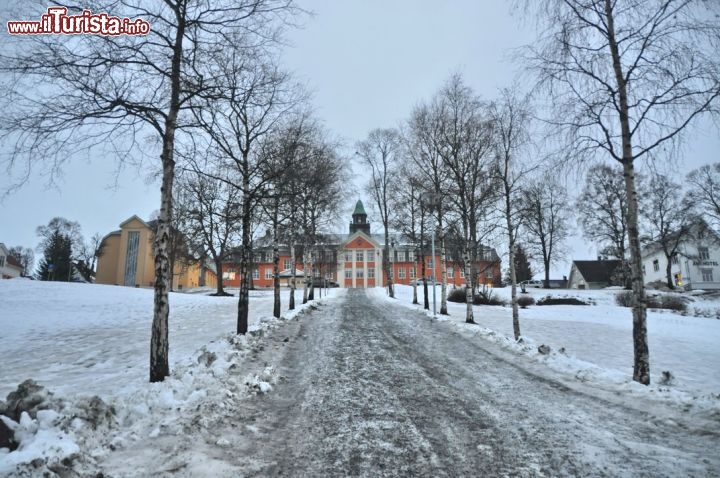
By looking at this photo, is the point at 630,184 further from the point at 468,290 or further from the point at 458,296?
the point at 458,296

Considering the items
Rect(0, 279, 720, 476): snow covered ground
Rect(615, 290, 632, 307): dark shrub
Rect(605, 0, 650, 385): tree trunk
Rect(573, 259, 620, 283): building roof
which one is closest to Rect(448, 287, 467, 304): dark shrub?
Rect(0, 279, 720, 476): snow covered ground

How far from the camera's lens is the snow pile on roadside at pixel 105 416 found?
3289 millimetres

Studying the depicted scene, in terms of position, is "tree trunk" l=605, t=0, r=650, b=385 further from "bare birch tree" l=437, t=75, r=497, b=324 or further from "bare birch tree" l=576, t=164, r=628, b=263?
"bare birch tree" l=576, t=164, r=628, b=263

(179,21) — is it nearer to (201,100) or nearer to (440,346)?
(201,100)

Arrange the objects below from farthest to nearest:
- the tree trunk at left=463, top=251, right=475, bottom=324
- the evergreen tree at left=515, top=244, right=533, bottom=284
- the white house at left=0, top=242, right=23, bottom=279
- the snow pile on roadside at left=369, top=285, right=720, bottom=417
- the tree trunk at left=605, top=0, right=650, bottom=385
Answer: the evergreen tree at left=515, top=244, right=533, bottom=284
the white house at left=0, top=242, right=23, bottom=279
the tree trunk at left=463, top=251, right=475, bottom=324
the tree trunk at left=605, top=0, right=650, bottom=385
the snow pile on roadside at left=369, top=285, right=720, bottom=417

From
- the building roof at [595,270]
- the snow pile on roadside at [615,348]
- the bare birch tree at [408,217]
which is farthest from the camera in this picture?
the building roof at [595,270]

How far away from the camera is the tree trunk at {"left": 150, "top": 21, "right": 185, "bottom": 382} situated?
6.22 m

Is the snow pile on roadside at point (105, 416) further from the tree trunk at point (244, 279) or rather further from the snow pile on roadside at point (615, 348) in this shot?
the snow pile on roadside at point (615, 348)

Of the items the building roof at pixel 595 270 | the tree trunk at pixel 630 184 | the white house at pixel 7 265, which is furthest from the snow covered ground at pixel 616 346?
the white house at pixel 7 265

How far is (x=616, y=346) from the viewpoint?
484 inches

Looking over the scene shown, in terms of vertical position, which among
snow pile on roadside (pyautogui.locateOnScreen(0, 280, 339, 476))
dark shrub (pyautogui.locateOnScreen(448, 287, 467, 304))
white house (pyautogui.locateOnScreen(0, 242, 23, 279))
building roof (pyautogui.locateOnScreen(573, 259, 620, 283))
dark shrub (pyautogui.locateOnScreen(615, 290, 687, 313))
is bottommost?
dark shrub (pyautogui.locateOnScreen(615, 290, 687, 313))

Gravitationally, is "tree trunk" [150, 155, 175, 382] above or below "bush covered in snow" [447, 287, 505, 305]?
above

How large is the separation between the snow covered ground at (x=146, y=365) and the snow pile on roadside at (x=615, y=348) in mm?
39

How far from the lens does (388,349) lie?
10.1m
